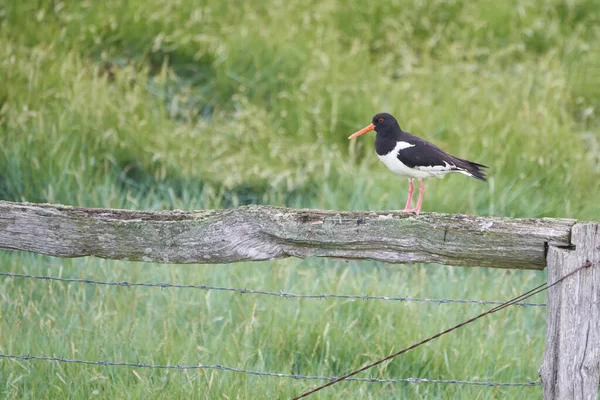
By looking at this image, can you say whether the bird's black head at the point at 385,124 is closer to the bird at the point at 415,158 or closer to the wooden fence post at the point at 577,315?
the bird at the point at 415,158

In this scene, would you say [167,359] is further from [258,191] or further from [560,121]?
[560,121]

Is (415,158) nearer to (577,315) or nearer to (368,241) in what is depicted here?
(368,241)

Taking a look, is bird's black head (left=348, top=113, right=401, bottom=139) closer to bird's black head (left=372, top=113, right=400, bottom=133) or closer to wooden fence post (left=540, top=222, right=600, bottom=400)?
bird's black head (left=372, top=113, right=400, bottom=133)

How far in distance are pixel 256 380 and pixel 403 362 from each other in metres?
1.04

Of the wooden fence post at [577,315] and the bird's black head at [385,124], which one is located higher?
the bird's black head at [385,124]

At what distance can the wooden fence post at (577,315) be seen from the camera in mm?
3047

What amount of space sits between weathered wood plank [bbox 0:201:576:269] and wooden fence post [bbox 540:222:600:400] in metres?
0.08

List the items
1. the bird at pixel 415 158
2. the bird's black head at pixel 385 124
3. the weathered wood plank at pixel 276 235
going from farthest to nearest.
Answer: the bird's black head at pixel 385 124
the bird at pixel 415 158
the weathered wood plank at pixel 276 235

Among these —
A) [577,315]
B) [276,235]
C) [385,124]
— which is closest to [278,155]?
[385,124]

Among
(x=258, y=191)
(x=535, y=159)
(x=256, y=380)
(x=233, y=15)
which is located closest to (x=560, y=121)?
(x=535, y=159)

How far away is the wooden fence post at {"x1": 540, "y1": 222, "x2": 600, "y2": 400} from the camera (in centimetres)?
305

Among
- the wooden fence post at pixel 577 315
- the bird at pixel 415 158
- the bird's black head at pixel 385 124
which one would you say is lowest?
the wooden fence post at pixel 577 315

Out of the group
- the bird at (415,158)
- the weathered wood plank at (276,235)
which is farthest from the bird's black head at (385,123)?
the weathered wood plank at (276,235)

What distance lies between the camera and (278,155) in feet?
26.5
